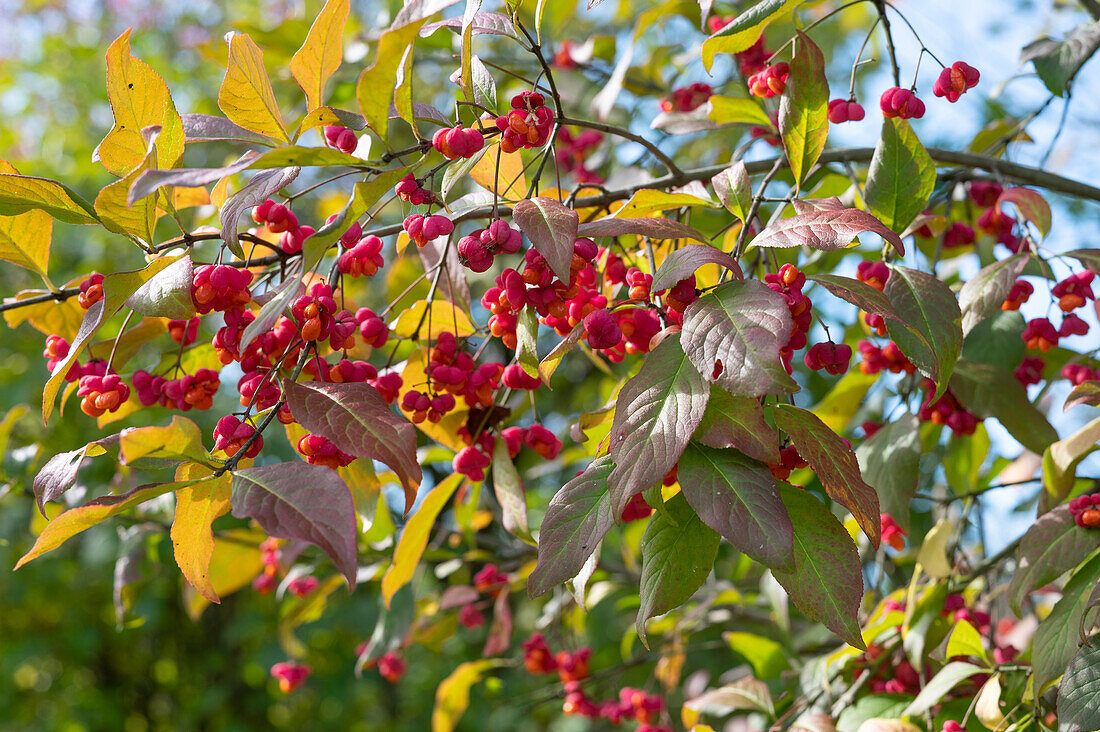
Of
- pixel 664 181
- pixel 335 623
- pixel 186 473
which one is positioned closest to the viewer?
pixel 186 473

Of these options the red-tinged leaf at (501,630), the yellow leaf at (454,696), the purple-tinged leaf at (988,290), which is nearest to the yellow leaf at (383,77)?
the purple-tinged leaf at (988,290)

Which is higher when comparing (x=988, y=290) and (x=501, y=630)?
(x=988, y=290)

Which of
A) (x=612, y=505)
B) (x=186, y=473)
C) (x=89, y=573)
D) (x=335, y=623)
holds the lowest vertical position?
(x=89, y=573)

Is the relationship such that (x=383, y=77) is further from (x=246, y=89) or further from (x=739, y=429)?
(x=739, y=429)

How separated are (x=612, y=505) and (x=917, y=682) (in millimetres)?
1132

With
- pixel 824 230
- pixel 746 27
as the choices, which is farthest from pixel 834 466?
pixel 746 27

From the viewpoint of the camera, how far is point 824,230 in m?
0.94

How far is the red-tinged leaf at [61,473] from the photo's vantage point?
3.16 feet

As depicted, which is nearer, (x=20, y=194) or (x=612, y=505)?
(x=612, y=505)

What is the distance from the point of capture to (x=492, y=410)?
1263 millimetres

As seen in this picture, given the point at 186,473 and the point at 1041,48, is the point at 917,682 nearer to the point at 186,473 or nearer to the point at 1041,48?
the point at 1041,48

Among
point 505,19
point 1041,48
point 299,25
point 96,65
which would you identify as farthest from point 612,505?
point 96,65

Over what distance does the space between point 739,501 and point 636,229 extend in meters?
0.32

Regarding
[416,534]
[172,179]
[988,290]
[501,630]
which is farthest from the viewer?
[501,630]
